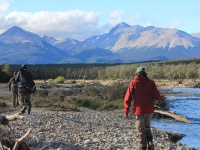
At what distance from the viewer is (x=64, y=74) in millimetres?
166875

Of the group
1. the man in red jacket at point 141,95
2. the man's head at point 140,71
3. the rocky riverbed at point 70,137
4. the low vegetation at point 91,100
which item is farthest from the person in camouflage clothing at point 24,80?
the low vegetation at point 91,100

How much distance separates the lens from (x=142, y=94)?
41.1 feet

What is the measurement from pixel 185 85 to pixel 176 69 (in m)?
46.6

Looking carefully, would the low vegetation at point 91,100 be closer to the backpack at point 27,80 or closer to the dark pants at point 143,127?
the backpack at point 27,80

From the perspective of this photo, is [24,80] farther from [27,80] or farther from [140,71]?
[140,71]

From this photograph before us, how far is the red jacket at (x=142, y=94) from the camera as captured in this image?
12.5 meters

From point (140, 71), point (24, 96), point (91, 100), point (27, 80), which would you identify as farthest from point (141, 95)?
point (91, 100)

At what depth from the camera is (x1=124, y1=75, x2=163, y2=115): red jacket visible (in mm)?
12539

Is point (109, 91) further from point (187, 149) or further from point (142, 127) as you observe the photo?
point (142, 127)

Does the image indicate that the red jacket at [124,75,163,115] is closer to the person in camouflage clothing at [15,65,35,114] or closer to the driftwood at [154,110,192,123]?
the person in camouflage clothing at [15,65,35,114]

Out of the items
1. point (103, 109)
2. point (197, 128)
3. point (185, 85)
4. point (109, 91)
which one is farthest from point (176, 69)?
point (197, 128)

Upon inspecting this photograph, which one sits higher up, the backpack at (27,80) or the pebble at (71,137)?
the backpack at (27,80)

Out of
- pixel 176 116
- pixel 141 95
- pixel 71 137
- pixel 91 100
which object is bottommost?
pixel 91 100

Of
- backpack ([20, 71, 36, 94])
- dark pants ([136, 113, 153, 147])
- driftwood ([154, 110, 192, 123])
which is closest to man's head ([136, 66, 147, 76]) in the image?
dark pants ([136, 113, 153, 147])
